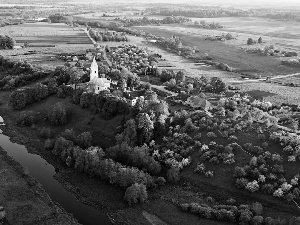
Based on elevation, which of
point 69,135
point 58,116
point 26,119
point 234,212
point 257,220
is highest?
point 58,116

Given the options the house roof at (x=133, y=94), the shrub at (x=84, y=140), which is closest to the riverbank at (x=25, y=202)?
the shrub at (x=84, y=140)

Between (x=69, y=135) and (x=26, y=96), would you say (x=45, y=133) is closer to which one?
(x=69, y=135)

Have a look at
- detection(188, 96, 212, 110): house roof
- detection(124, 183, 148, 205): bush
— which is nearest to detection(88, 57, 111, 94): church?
detection(188, 96, 212, 110): house roof

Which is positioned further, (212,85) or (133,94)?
(212,85)

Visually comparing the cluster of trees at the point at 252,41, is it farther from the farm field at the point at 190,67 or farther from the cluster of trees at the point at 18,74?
the cluster of trees at the point at 18,74

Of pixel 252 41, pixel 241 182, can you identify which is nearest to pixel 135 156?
pixel 241 182

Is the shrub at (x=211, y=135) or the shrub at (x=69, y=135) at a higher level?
the shrub at (x=211, y=135)

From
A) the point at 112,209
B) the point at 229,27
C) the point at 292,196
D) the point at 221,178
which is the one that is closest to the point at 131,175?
the point at 112,209

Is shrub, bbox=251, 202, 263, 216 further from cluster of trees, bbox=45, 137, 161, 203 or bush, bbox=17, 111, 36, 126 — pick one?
bush, bbox=17, 111, 36, 126
